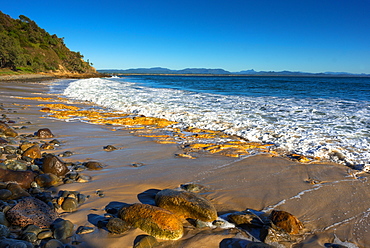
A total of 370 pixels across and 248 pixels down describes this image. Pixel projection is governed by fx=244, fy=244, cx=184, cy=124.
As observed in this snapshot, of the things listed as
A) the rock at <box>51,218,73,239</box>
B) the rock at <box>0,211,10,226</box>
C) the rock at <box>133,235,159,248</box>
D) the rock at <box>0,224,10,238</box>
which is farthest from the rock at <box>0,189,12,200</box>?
the rock at <box>133,235,159,248</box>

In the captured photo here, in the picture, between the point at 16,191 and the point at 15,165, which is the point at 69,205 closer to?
the point at 16,191

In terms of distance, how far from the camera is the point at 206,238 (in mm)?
2678

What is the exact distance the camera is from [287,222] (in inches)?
111

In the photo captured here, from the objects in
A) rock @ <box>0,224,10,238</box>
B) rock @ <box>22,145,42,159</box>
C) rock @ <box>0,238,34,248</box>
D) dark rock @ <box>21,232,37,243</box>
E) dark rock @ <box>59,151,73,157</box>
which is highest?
rock @ <box>22,145,42,159</box>

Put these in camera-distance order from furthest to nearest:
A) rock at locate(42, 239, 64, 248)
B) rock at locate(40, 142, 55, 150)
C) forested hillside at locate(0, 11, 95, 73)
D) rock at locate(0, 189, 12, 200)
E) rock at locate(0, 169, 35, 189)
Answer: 1. forested hillside at locate(0, 11, 95, 73)
2. rock at locate(40, 142, 55, 150)
3. rock at locate(0, 169, 35, 189)
4. rock at locate(0, 189, 12, 200)
5. rock at locate(42, 239, 64, 248)

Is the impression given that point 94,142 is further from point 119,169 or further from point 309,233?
point 309,233

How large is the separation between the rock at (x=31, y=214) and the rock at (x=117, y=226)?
0.65 meters

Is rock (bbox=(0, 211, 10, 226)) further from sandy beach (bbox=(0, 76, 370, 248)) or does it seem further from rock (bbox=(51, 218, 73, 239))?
sandy beach (bbox=(0, 76, 370, 248))

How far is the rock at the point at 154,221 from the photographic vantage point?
8.57 ft

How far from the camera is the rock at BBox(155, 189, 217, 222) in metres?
2.95

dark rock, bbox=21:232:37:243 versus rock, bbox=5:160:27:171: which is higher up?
rock, bbox=5:160:27:171

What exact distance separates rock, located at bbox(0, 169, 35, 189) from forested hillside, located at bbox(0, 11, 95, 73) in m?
47.4

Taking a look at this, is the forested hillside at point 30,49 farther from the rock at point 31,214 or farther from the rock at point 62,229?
the rock at point 62,229

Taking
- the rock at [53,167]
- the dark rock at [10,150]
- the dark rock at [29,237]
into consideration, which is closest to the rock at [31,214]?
the dark rock at [29,237]
